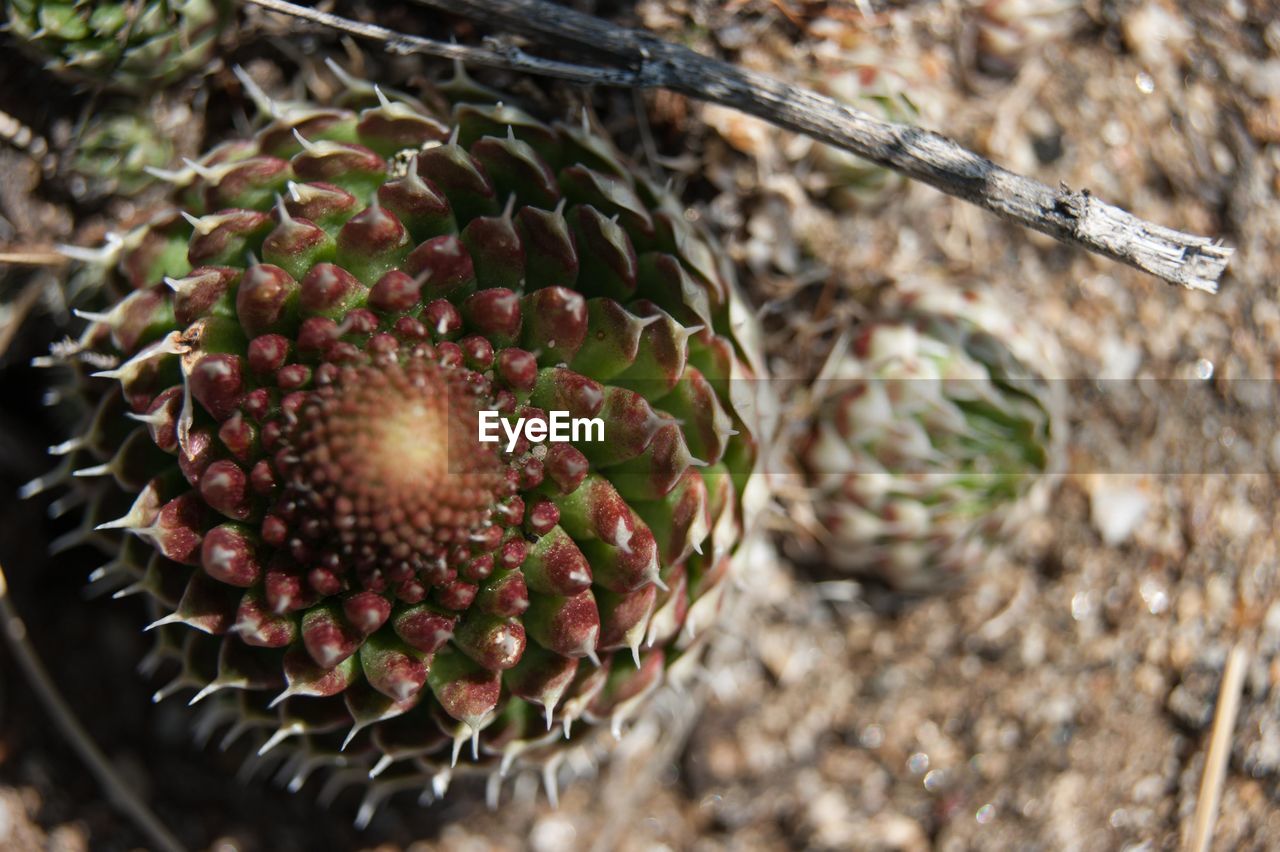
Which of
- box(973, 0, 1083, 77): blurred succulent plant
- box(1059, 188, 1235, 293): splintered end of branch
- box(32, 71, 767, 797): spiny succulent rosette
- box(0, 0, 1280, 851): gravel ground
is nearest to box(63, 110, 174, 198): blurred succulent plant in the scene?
box(32, 71, 767, 797): spiny succulent rosette

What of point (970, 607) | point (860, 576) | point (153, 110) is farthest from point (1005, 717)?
point (153, 110)

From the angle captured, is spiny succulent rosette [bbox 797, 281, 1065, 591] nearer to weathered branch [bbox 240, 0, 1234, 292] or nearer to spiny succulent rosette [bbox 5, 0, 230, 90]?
weathered branch [bbox 240, 0, 1234, 292]

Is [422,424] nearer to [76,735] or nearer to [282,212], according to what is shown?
[282,212]

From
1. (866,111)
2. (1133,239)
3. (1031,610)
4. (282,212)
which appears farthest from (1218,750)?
(282,212)

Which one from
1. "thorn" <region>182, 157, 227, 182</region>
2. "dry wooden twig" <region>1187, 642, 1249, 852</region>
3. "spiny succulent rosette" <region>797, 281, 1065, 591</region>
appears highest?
"thorn" <region>182, 157, 227, 182</region>

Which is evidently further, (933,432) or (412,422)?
(933,432)

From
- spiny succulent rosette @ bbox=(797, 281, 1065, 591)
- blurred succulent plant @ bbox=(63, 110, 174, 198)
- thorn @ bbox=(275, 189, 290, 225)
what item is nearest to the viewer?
thorn @ bbox=(275, 189, 290, 225)

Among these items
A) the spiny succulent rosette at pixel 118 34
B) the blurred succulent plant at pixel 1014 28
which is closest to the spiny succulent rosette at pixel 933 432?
the blurred succulent plant at pixel 1014 28
